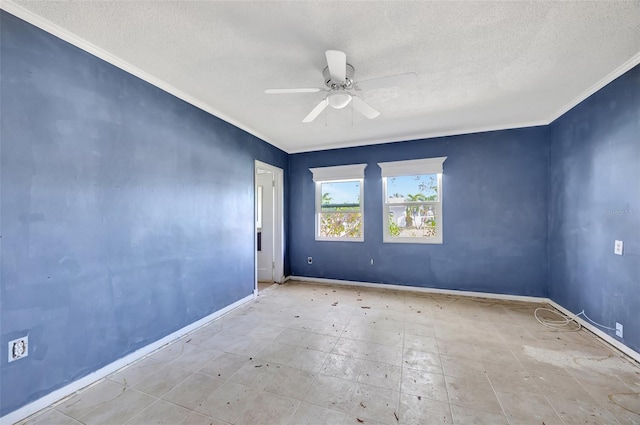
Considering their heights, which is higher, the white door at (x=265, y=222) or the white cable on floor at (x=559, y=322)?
the white door at (x=265, y=222)

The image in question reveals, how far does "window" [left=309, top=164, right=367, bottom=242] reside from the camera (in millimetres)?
4571

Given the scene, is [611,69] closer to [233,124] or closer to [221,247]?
[233,124]

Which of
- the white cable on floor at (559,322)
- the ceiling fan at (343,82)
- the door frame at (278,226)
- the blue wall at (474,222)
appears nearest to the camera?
the ceiling fan at (343,82)

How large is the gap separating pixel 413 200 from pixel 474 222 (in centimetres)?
98

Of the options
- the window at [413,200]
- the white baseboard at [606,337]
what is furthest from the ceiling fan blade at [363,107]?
the white baseboard at [606,337]

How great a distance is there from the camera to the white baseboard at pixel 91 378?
1556 mm

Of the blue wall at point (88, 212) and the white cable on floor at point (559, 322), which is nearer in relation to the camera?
the blue wall at point (88, 212)

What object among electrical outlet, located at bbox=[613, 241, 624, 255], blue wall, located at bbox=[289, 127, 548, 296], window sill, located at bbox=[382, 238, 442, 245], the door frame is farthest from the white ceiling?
window sill, located at bbox=[382, 238, 442, 245]

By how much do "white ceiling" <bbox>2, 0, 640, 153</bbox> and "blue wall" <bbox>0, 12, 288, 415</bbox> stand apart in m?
0.30

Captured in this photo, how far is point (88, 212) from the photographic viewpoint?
1917mm

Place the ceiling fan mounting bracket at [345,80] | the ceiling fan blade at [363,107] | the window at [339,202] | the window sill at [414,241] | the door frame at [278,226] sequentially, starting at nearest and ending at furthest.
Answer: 1. the ceiling fan mounting bracket at [345,80]
2. the ceiling fan blade at [363,107]
3. the window sill at [414,241]
4. the window at [339,202]
5. the door frame at [278,226]

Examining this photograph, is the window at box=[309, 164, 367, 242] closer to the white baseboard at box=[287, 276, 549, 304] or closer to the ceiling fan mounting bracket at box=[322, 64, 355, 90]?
the white baseboard at box=[287, 276, 549, 304]

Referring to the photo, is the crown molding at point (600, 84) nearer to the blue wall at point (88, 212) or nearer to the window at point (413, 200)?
the window at point (413, 200)

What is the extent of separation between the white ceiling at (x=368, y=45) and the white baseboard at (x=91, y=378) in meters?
2.56
